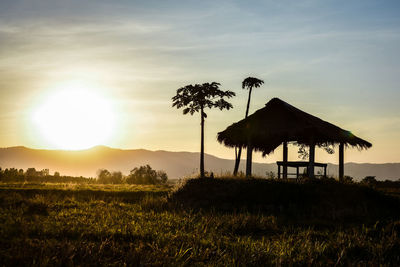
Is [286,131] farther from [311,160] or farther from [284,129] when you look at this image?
[311,160]

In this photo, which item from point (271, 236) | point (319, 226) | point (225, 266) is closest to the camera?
point (225, 266)

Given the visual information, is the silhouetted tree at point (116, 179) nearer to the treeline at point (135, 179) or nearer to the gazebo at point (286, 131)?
the treeline at point (135, 179)

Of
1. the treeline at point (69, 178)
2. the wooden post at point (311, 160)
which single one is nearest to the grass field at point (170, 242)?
the wooden post at point (311, 160)

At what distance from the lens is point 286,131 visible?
→ 24.9 metres

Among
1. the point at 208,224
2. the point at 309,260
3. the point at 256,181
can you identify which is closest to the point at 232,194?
the point at 256,181

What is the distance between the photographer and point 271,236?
9.91 metres

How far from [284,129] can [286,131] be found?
0.81 ft

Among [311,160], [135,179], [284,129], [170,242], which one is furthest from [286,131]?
[135,179]

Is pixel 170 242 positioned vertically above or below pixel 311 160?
below

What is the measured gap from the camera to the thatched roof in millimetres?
24734

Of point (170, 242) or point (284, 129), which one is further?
point (284, 129)

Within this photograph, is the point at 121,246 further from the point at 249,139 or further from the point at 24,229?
the point at 249,139

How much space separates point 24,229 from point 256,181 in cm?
1310

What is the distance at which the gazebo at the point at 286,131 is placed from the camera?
24.8m
